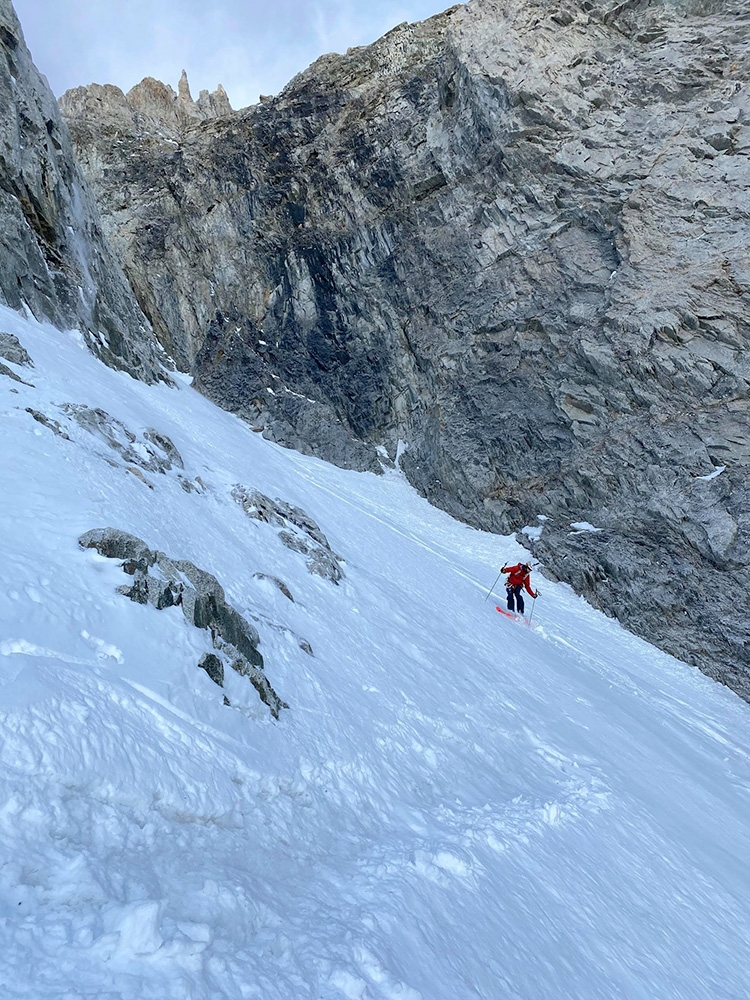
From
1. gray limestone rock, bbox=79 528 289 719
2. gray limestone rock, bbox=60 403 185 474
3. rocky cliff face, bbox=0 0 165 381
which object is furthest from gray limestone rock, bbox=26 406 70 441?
rocky cliff face, bbox=0 0 165 381

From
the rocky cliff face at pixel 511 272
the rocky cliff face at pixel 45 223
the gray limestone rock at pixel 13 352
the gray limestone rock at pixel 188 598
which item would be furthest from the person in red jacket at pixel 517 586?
the rocky cliff face at pixel 45 223

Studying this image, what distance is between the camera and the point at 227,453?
18578 millimetres

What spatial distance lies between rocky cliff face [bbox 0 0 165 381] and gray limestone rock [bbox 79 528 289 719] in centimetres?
1434

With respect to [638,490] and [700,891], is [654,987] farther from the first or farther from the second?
[638,490]

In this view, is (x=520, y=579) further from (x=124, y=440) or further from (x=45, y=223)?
(x=45, y=223)

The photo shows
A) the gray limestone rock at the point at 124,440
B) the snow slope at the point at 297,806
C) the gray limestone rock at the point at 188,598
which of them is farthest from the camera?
the gray limestone rock at the point at 124,440

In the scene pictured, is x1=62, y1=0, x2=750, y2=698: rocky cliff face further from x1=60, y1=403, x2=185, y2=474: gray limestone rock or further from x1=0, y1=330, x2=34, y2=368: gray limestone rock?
x1=0, y1=330, x2=34, y2=368: gray limestone rock

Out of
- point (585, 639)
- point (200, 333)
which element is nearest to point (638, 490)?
point (585, 639)

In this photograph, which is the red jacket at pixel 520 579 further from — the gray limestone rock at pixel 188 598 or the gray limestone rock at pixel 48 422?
the gray limestone rock at pixel 48 422

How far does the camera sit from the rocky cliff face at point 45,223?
59.7 ft

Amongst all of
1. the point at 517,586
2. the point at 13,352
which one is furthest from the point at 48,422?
the point at 517,586

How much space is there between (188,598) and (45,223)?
2072 cm

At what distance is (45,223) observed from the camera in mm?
20672

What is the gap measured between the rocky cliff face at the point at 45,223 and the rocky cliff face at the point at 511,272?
13843mm
